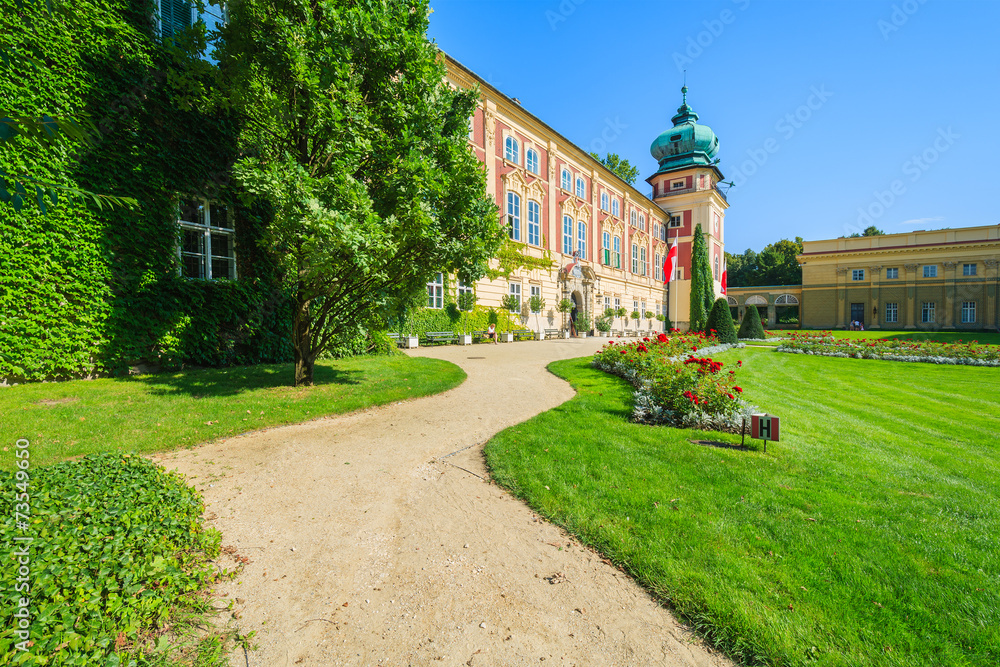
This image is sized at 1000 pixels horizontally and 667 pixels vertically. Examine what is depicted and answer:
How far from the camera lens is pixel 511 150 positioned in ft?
80.0

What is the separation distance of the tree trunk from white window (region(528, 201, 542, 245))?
19579 millimetres

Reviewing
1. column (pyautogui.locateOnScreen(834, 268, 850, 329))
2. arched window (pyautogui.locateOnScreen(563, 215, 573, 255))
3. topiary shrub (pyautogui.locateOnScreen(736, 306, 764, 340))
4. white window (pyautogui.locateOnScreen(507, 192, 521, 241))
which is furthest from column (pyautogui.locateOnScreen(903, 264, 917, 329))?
white window (pyautogui.locateOnScreen(507, 192, 521, 241))

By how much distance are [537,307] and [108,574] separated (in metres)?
24.2

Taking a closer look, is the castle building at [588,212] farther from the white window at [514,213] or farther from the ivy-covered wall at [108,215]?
the ivy-covered wall at [108,215]

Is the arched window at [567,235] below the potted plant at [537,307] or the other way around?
the other way around

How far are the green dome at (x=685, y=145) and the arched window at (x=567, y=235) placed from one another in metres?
26.1

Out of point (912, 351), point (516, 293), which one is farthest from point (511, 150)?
point (912, 351)

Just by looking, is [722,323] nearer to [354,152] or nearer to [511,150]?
[511,150]

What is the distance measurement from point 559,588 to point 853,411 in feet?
26.7

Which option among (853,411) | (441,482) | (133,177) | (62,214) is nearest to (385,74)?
(133,177)

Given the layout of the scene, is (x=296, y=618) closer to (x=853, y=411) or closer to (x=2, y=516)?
(x=2, y=516)

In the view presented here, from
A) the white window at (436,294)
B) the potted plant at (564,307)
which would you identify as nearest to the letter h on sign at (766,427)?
the white window at (436,294)

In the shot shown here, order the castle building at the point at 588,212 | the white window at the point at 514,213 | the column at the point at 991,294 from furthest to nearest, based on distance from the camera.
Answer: the column at the point at 991,294, the white window at the point at 514,213, the castle building at the point at 588,212

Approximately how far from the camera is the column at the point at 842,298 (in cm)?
4859
